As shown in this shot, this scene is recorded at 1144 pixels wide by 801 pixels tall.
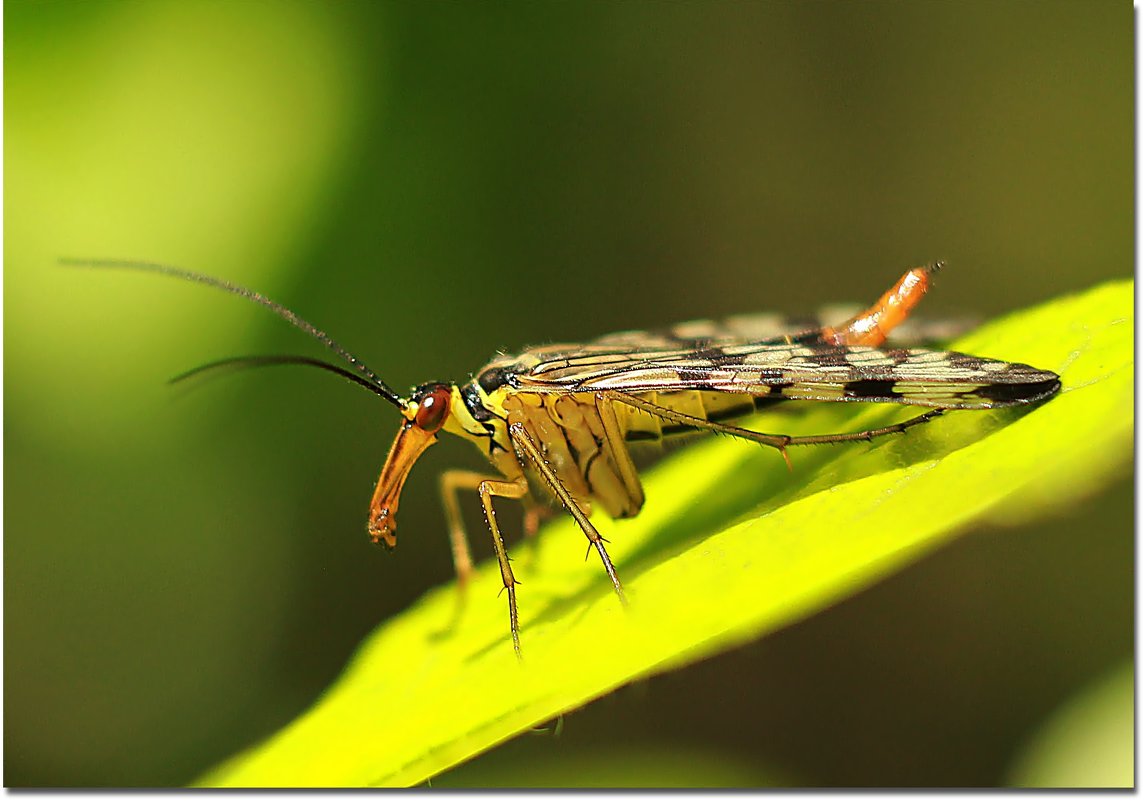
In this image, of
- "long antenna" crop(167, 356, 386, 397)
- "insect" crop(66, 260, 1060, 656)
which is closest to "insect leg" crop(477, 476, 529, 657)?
"insect" crop(66, 260, 1060, 656)

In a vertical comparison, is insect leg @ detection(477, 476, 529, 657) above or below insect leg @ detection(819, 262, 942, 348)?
below

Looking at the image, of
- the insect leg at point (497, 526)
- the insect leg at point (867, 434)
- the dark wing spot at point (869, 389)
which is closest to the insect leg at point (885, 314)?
the insect leg at point (867, 434)

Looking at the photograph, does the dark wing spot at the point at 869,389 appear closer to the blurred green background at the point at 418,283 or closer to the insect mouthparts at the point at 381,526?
the blurred green background at the point at 418,283

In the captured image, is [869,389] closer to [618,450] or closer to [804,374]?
[804,374]

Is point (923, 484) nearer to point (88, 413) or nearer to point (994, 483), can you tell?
point (994, 483)

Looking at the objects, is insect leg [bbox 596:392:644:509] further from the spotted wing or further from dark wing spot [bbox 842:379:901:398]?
dark wing spot [bbox 842:379:901:398]

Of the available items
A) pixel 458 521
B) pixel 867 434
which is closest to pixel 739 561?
pixel 867 434

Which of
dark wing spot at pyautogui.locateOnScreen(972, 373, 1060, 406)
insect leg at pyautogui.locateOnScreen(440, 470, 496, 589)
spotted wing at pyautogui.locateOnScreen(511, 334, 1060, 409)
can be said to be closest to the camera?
dark wing spot at pyautogui.locateOnScreen(972, 373, 1060, 406)
